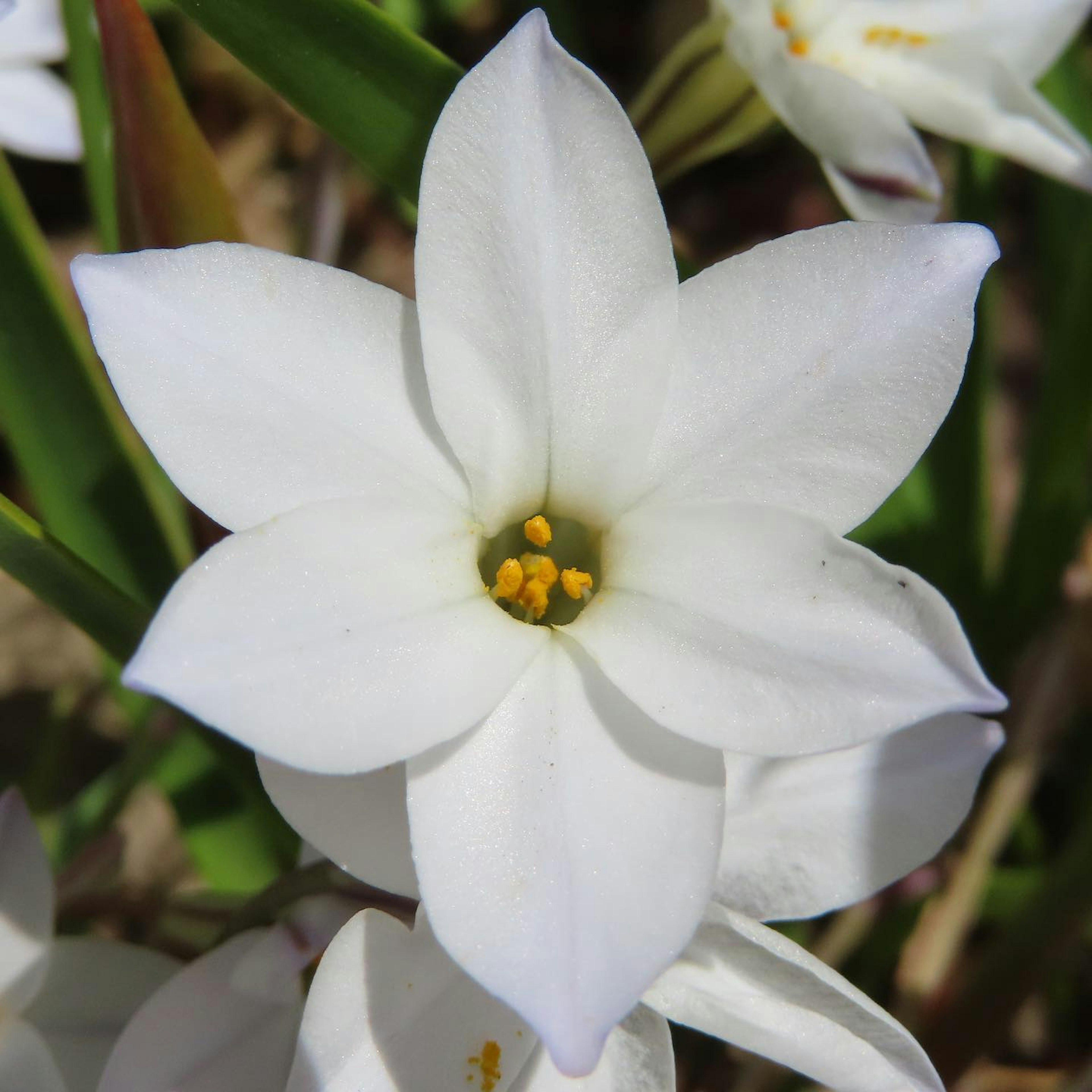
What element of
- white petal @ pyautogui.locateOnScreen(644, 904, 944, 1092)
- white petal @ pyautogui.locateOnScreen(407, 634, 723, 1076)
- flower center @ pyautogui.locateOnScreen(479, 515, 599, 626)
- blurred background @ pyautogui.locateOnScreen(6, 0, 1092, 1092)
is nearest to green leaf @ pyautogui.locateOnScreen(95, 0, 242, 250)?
blurred background @ pyautogui.locateOnScreen(6, 0, 1092, 1092)

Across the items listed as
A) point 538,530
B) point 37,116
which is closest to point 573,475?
point 538,530

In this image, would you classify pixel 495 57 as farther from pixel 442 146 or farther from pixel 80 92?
pixel 80 92

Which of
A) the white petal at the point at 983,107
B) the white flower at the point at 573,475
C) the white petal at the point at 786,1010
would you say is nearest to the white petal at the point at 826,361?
the white flower at the point at 573,475

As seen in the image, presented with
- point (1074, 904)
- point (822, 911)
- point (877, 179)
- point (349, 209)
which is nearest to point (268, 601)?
point (822, 911)

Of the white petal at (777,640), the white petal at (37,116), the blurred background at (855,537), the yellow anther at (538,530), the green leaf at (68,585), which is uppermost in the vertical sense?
the white petal at (37,116)

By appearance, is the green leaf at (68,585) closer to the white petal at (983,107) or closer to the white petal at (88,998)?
the white petal at (88,998)
